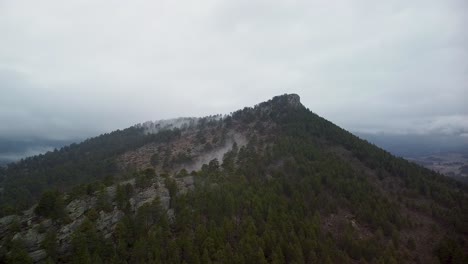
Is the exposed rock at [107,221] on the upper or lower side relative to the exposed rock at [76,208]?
lower

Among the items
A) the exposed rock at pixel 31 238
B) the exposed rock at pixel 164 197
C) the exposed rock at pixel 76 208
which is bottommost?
the exposed rock at pixel 31 238

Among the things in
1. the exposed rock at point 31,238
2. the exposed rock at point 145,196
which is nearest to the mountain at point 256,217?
the exposed rock at point 31,238

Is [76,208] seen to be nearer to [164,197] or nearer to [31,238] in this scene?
[31,238]

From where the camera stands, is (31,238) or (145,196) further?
(145,196)

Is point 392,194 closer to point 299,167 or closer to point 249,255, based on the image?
point 299,167

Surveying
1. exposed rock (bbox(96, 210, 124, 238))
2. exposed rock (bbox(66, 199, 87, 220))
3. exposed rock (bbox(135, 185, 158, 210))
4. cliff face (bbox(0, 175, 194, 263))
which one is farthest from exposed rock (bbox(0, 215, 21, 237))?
exposed rock (bbox(135, 185, 158, 210))

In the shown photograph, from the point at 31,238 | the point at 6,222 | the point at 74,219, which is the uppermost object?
the point at 74,219

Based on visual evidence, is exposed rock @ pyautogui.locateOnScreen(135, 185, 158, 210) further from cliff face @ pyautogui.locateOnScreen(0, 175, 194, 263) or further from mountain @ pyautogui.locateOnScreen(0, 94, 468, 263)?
mountain @ pyautogui.locateOnScreen(0, 94, 468, 263)

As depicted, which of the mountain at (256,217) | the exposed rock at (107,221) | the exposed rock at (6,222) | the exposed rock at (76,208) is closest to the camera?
the mountain at (256,217)

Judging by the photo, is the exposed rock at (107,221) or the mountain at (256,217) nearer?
the mountain at (256,217)

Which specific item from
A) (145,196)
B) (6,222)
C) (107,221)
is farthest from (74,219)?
(145,196)

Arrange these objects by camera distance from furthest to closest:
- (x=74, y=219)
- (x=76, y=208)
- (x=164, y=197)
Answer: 1. (x=164, y=197)
2. (x=76, y=208)
3. (x=74, y=219)

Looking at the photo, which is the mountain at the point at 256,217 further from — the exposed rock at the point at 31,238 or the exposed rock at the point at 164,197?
the exposed rock at the point at 164,197
